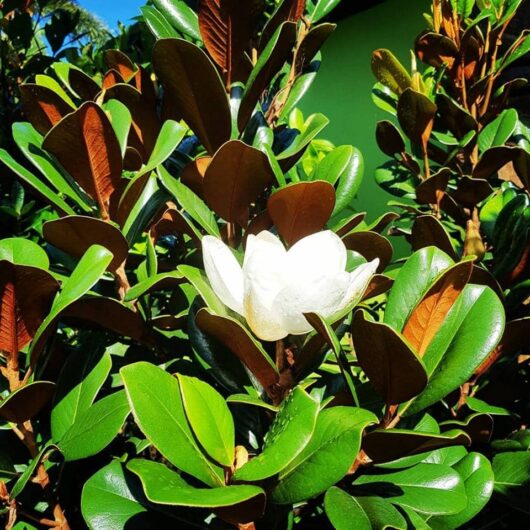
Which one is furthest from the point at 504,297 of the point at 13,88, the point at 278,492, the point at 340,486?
the point at 13,88

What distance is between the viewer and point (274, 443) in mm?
534

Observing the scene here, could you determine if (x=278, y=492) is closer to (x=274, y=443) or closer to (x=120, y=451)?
(x=274, y=443)

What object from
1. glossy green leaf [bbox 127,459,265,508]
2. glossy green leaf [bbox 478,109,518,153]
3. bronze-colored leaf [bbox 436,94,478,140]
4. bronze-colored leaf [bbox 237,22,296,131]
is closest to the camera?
glossy green leaf [bbox 127,459,265,508]

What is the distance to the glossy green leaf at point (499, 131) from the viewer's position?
4.70 ft

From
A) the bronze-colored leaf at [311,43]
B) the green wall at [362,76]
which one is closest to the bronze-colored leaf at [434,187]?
the bronze-colored leaf at [311,43]

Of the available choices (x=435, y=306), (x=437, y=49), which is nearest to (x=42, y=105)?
(x=435, y=306)

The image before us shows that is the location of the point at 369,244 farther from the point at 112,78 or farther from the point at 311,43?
the point at 112,78

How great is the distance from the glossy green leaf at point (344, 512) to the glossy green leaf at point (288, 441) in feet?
0.36

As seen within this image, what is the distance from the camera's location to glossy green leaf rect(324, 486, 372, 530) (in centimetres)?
57

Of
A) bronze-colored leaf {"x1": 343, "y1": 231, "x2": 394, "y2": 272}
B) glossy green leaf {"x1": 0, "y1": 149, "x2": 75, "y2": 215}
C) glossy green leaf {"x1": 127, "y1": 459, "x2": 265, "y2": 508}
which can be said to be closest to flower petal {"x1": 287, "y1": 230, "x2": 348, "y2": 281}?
bronze-colored leaf {"x1": 343, "y1": 231, "x2": 394, "y2": 272}

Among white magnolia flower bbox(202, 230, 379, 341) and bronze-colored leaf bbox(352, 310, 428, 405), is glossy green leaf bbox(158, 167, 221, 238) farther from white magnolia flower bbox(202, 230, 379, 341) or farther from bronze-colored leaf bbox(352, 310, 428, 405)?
bronze-colored leaf bbox(352, 310, 428, 405)

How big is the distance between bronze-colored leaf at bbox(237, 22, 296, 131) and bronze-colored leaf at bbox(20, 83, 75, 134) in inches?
10.6

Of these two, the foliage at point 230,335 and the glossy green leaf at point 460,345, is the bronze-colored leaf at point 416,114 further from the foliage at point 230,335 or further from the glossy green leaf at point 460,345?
the glossy green leaf at point 460,345

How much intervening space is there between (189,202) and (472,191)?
89 cm
